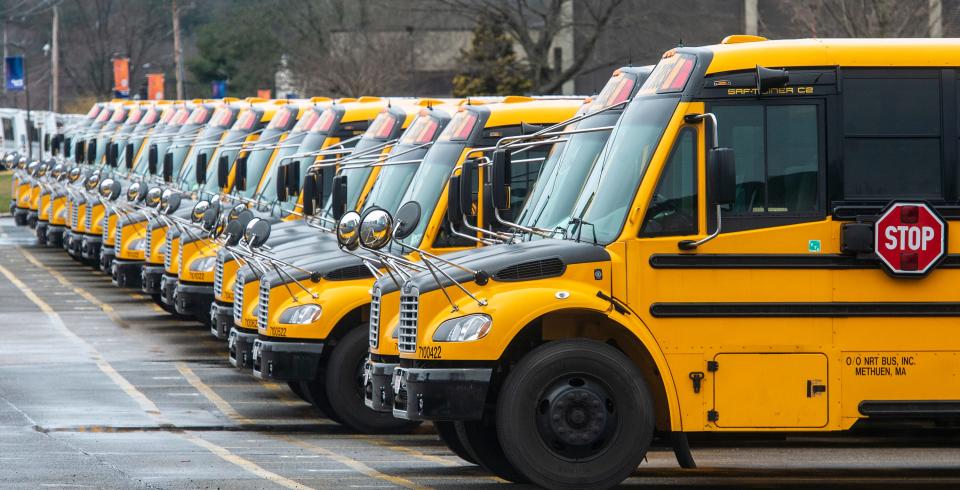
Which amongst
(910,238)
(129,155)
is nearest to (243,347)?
(910,238)

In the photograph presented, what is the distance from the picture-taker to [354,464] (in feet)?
39.9

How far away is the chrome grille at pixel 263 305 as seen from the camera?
565 inches

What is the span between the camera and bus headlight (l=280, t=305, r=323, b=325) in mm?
13984

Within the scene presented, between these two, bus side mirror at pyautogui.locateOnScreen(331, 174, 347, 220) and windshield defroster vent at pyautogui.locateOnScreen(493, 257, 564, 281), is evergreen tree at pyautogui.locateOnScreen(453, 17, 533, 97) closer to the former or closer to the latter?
bus side mirror at pyautogui.locateOnScreen(331, 174, 347, 220)

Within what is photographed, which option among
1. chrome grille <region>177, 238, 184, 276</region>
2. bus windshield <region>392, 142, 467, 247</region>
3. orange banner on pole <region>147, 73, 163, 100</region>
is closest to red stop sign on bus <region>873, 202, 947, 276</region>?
bus windshield <region>392, 142, 467, 247</region>

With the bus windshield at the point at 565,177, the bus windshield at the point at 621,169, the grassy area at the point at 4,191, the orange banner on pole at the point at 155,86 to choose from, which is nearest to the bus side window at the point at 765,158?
the bus windshield at the point at 621,169

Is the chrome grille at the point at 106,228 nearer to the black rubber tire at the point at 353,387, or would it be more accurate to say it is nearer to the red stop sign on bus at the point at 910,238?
the black rubber tire at the point at 353,387

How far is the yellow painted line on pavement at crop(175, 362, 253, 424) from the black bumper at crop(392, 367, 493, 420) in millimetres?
4777

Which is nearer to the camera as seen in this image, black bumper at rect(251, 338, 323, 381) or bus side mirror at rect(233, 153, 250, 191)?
black bumper at rect(251, 338, 323, 381)

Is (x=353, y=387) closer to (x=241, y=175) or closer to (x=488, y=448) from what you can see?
(x=488, y=448)

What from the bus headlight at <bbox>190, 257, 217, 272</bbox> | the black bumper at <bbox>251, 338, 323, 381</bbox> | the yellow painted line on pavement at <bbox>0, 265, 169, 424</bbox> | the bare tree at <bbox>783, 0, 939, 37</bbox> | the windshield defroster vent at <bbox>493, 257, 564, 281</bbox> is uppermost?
the bare tree at <bbox>783, 0, 939, 37</bbox>

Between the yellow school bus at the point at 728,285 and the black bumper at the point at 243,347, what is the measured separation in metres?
4.54

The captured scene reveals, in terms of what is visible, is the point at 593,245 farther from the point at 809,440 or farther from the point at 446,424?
the point at 809,440

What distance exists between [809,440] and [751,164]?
14.3 feet
